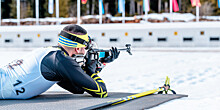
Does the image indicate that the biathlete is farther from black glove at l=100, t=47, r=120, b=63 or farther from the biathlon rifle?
black glove at l=100, t=47, r=120, b=63

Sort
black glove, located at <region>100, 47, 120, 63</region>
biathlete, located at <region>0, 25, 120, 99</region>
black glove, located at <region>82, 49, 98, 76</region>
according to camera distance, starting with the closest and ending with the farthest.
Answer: biathlete, located at <region>0, 25, 120, 99</region>
black glove, located at <region>82, 49, 98, 76</region>
black glove, located at <region>100, 47, 120, 63</region>

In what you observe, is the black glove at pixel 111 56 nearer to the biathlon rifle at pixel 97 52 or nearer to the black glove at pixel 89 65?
the biathlon rifle at pixel 97 52

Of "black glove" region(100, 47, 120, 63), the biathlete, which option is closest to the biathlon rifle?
"black glove" region(100, 47, 120, 63)

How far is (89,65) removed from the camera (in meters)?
3.70

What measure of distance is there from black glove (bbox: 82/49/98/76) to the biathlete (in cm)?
10

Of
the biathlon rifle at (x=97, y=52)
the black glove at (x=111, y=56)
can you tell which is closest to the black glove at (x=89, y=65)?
the biathlon rifle at (x=97, y=52)

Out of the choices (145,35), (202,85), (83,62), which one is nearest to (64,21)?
(145,35)

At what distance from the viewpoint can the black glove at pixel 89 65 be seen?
12.1 ft

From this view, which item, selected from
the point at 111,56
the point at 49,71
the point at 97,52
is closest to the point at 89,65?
the point at 97,52

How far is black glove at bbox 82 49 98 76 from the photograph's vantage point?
3697mm

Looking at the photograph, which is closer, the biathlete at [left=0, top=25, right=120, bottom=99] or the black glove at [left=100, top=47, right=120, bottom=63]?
the biathlete at [left=0, top=25, right=120, bottom=99]

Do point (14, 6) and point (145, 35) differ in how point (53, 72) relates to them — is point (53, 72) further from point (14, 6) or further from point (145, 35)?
point (14, 6)

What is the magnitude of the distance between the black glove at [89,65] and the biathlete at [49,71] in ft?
0.33

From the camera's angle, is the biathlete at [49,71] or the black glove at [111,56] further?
the black glove at [111,56]
